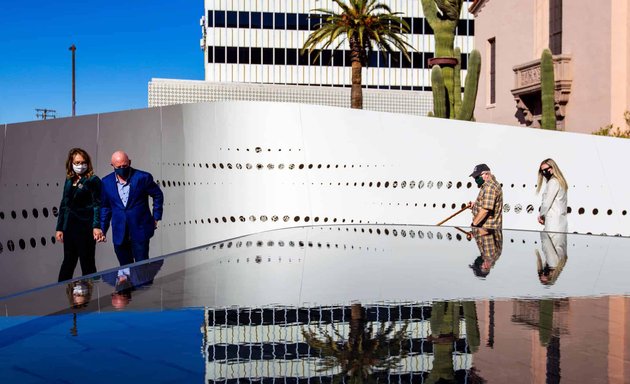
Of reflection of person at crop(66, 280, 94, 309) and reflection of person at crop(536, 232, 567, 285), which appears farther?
reflection of person at crop(536, 232, 567, 285)

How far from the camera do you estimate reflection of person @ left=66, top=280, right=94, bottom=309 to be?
193 inches

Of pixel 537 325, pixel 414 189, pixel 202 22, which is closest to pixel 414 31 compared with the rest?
pixel 202 22

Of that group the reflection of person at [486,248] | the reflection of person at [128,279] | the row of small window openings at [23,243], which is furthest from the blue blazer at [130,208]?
the row of small window openings at [23,243]

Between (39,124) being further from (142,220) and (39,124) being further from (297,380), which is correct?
(297,380)

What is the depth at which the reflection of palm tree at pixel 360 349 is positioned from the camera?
3.26m

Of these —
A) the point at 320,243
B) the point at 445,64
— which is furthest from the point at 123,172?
the point at 445,64

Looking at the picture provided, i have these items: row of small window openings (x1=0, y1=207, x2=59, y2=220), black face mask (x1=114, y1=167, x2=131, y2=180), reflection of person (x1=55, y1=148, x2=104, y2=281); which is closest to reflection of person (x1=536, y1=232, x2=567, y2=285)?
black face mask (x1=114, y1=167, x2=131, y2=180)

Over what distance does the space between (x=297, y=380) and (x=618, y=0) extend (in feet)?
85.0

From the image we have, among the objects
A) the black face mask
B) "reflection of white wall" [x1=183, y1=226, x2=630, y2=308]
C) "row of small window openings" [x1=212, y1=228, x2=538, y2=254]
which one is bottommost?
"row of small window openings" [x1=212, y1=228, x2=538, y2=254]

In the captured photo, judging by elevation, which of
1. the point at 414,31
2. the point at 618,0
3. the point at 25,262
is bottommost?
the point at 25,262

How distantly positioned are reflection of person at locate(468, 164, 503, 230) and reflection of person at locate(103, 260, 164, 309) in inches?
196

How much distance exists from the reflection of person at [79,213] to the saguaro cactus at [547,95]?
17649 millimetres

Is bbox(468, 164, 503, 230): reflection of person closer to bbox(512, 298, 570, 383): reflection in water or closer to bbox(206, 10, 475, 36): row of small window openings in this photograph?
bbox(512, 298, 570, 383): reflection in water

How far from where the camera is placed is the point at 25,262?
16484 millimetres
